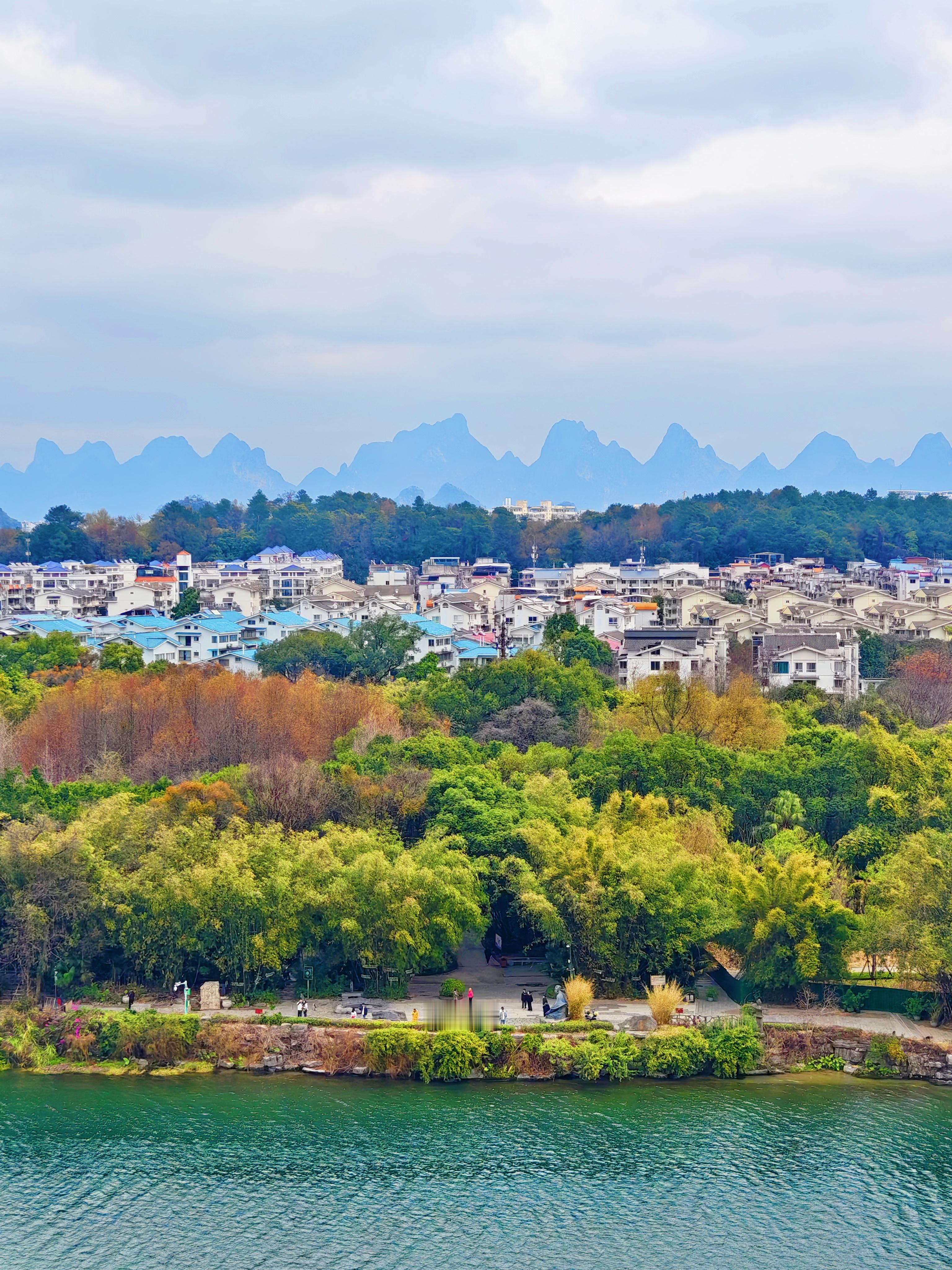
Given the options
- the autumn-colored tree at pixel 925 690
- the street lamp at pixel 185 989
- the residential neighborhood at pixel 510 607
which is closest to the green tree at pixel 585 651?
the residential neighborhood at pixel 510 607

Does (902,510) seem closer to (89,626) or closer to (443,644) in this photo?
(443,644)

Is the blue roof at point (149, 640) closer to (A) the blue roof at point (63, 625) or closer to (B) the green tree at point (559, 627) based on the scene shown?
(A) the blue roof at point (63, 625)

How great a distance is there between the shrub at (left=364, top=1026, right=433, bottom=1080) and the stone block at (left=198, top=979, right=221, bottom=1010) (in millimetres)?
1860

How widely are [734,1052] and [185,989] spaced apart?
5.69 meters

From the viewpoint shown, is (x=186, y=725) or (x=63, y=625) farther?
(x=63, y=625)

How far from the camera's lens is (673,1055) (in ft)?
43.5

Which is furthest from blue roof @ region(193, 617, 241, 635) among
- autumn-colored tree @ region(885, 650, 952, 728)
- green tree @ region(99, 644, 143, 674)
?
autumn-colored tree @ region(885, 650, 952, 728)

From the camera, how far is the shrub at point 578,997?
45.7 feet

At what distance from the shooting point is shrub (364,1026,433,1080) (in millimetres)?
13445

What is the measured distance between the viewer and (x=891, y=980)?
14758mm

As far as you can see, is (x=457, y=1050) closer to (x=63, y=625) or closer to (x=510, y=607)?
(x=63, y=625)

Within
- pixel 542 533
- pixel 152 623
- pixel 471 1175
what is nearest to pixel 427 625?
pixel 152 623

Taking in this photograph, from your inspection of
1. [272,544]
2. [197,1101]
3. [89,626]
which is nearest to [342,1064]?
[197,1101]

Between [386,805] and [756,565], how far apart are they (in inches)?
1512
